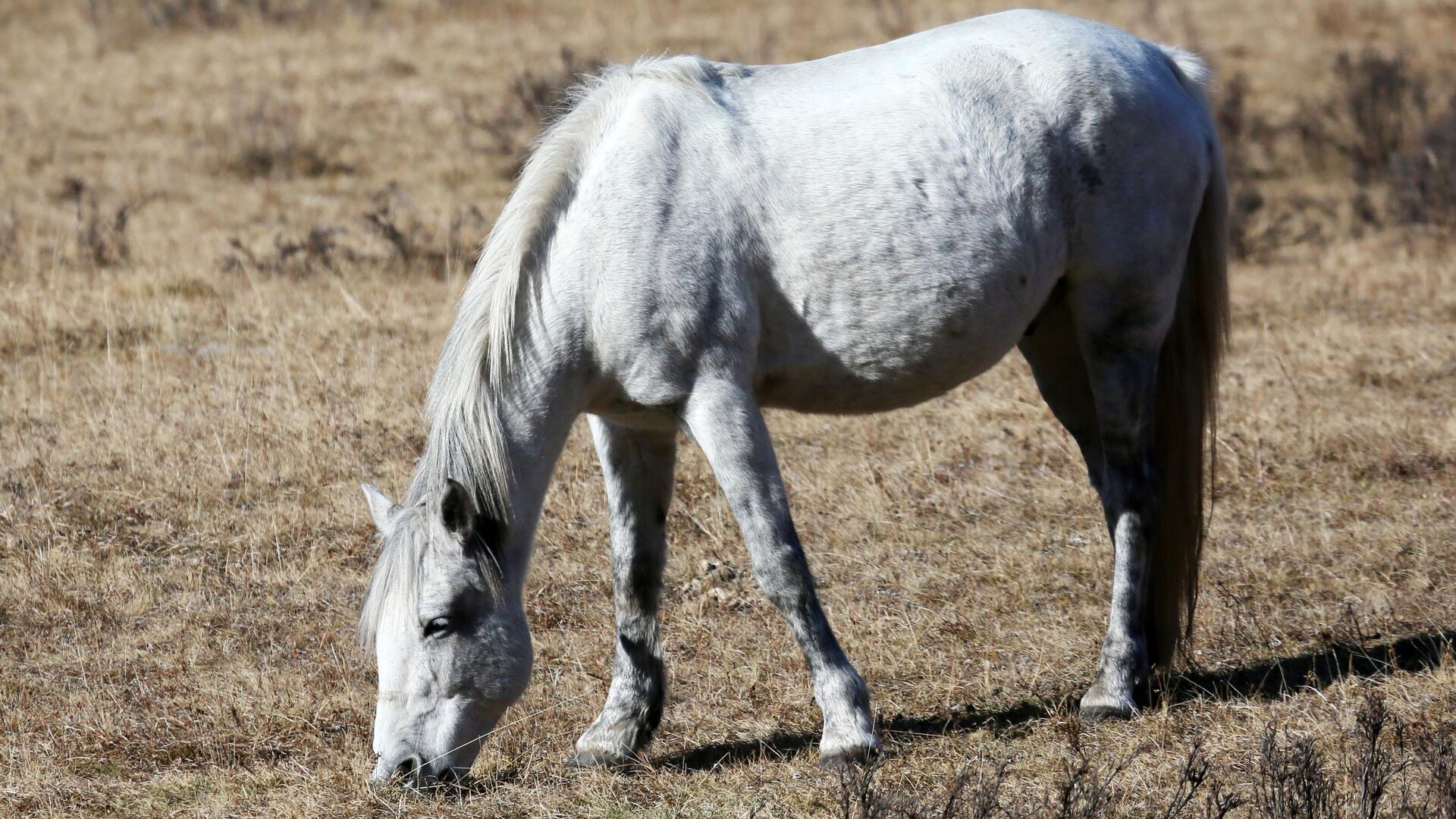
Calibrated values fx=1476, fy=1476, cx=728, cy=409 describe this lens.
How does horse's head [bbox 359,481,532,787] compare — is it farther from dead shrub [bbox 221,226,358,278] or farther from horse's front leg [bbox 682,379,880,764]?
dead shrub [bbox 221,226,358,278]

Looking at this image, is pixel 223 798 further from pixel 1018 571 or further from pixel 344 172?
pixel 344 172

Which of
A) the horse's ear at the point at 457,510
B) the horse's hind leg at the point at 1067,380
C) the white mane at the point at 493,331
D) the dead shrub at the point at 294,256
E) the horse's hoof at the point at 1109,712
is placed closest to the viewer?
the horse's ear at the point at 457,510

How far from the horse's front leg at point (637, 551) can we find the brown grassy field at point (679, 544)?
7.8 inches

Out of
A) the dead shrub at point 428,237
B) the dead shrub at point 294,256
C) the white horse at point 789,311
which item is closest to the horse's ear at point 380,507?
the white horse at point 789,311

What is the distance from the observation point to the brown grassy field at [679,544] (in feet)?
13.0

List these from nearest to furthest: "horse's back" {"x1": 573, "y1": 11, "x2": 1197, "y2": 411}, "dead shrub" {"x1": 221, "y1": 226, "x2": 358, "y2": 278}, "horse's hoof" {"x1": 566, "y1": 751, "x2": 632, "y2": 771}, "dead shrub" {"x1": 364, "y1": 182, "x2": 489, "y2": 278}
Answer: "horse's back" {"x1": 573, "y1": 11, "x2": 1197, "y2": 411}, "horse's hoof" {"x1": 566, "y1": 751, "x2": 632, "y2": 771}, "dead shrub" {"x1": 221, "y1": 226, "x2": 358, "y2": 278}, "dead shrub" {"x1": 364, "y1": 182, "x2": 489, "y2": 278}

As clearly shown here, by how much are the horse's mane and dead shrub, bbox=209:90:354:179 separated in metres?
9.10

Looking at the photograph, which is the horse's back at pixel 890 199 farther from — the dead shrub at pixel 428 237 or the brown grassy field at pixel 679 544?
the dead shrub at pixel 428 237

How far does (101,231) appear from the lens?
31.9 feet

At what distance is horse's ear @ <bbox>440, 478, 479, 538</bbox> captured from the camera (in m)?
3.61

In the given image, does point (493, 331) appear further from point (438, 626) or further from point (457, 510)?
point (438, 626)

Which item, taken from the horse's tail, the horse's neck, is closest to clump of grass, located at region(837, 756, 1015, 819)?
the horse's neck

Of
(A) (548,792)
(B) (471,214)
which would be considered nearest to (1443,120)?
(B) (471,214)

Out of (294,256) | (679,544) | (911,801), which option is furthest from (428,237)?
(911,801)
